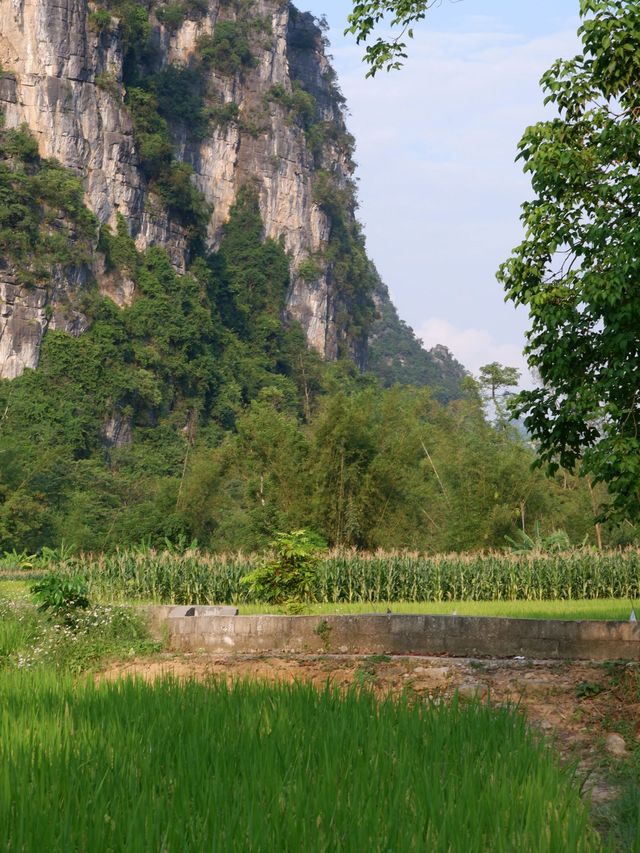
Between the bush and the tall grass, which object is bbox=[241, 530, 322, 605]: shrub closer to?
the tall grass

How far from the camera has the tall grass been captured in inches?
137

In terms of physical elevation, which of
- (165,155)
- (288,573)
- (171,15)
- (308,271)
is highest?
(171,15)

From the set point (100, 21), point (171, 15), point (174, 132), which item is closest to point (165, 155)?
point (174, 132)

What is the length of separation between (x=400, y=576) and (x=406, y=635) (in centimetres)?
1202

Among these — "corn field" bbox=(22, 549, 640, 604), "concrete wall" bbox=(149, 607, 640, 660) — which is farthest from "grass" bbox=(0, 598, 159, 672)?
"corn field" bbox=(22, 549, 640, 604)

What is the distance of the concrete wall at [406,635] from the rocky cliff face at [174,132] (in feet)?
197

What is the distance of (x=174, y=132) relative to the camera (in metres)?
94.4

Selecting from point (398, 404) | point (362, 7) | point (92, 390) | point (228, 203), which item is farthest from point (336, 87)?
point (362, 7)

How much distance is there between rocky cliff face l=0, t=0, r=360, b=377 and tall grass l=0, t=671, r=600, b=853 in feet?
214

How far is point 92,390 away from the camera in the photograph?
71.5 m

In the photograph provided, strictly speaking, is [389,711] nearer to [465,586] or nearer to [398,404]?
[465,586]

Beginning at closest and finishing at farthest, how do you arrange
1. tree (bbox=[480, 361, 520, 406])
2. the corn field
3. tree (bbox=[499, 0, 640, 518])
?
tree (bbox=[499, 0, 640, 518]) < the corn field < tree (bbox=[480, 361, 520, 406])

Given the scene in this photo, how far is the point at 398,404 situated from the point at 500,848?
36.3 metres

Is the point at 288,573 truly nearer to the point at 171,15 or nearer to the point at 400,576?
the point at 400,576
